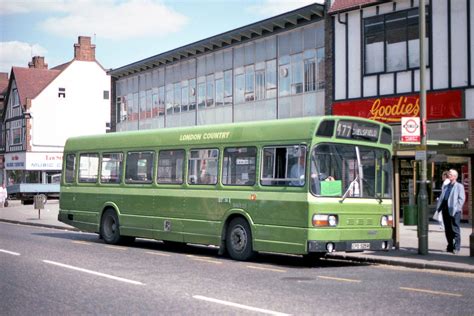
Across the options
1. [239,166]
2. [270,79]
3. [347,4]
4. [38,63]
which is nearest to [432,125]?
[347,4]

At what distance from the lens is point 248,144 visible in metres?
14.5

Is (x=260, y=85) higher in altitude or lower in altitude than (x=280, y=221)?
higher

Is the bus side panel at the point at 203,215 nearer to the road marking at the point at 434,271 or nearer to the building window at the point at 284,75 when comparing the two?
the road marking at the point at 434,271

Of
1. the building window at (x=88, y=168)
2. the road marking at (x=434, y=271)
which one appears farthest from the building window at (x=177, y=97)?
the road marking at (x=434, y=271)

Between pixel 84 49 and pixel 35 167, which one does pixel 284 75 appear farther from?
pixel 84 49

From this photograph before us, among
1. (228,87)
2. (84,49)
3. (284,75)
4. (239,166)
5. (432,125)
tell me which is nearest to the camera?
(239,166)

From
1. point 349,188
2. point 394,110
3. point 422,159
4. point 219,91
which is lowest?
point 349,188

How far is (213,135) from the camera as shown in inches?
608

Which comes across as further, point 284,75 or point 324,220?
point 284,75

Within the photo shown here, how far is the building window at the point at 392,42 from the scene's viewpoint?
81.5 ft

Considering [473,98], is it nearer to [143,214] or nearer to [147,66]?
[143,214]

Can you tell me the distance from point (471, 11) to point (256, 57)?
11.8 metres

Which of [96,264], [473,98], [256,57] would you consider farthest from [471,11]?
[96,264]

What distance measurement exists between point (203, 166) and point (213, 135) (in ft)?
2.48
